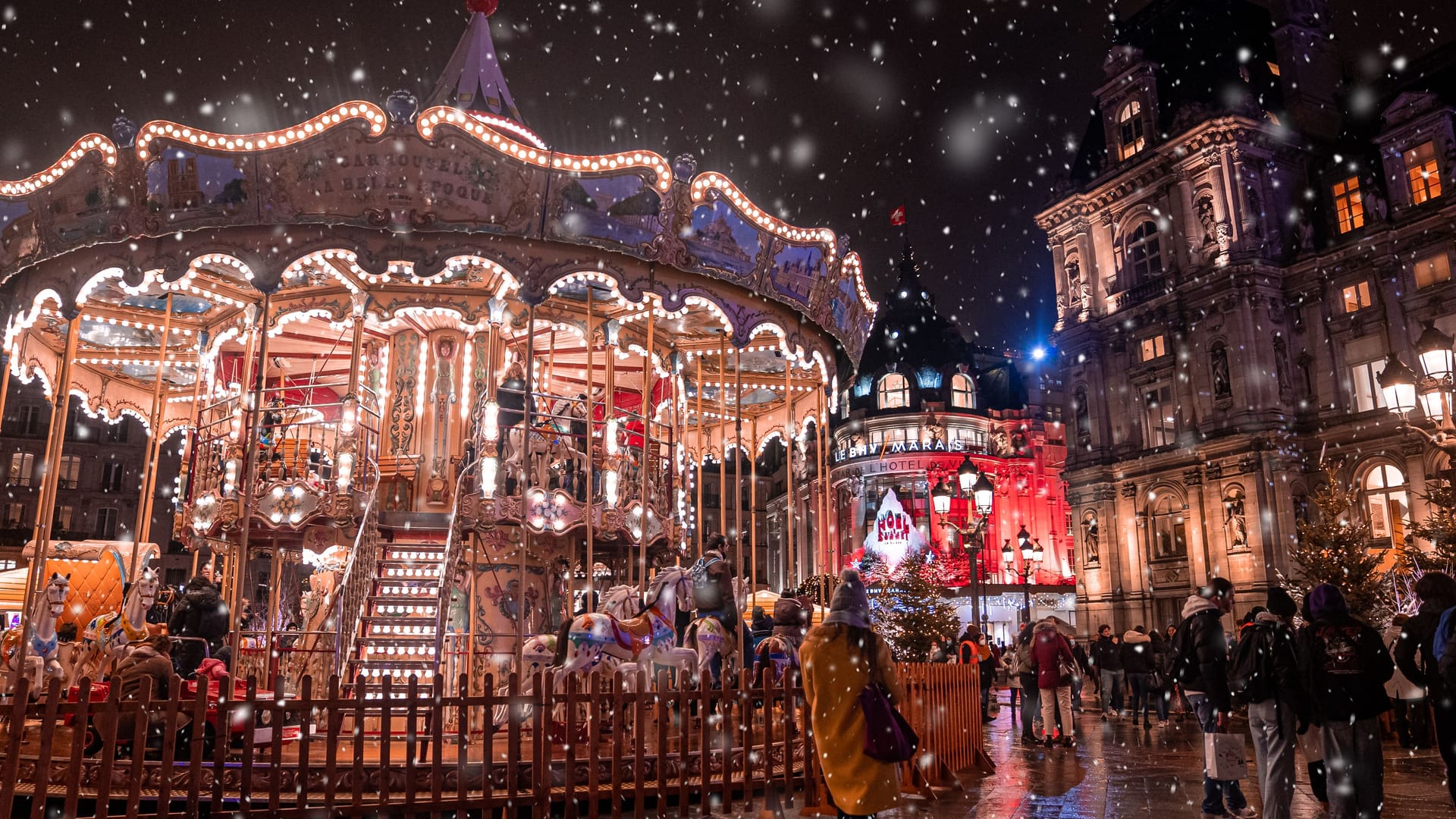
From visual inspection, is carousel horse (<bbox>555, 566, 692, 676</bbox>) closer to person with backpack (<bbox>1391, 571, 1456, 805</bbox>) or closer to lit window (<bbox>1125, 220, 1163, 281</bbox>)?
person with backpack (<bbox>1391, 571, 1456, 805</bbox>)

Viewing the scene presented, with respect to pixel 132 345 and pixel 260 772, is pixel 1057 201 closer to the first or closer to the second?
pixel 132 345

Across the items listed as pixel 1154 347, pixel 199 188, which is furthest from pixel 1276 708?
pixel 1154 347

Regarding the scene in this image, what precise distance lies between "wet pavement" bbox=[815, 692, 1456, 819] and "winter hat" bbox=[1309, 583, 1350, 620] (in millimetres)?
Answer: 2009

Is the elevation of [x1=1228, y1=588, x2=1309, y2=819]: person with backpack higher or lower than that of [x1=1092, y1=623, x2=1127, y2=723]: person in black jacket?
higher

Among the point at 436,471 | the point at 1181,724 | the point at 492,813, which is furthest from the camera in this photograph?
the point at 1181,724

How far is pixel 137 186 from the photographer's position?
30.8 ft

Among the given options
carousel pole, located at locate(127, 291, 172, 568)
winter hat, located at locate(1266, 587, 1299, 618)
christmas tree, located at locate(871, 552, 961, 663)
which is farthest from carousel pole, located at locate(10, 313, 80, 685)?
christmas tree, located at locate(871, 552, 961, 663)

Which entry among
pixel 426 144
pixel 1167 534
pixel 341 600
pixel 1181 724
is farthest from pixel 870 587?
pixel 426 144

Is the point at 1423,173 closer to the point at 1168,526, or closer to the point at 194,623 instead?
the point at 1168,526

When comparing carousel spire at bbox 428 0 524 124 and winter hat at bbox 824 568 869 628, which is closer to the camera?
winter hat at bbox 824 568 869 628

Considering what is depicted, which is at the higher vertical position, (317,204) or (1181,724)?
(317,204)

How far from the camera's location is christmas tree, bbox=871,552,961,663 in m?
19.0

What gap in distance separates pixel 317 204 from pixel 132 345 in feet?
27.2

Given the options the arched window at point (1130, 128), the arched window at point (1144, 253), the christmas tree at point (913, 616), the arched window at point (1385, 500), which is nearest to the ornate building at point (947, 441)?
the arched window at point (1144, 253)
